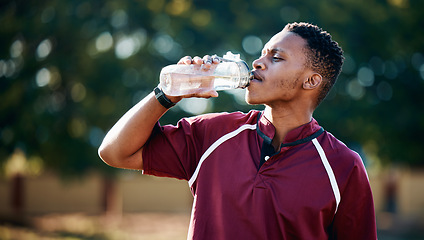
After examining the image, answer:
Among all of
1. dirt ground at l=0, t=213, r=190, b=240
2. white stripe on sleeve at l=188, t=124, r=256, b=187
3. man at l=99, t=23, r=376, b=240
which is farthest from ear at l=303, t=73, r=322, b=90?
dirt ground at l=0, t=213, r=190, b=240

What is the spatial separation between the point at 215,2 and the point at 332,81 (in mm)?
9882

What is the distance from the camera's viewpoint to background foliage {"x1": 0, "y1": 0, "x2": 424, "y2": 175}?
1097 centimetres

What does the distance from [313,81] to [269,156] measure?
0.47 meters

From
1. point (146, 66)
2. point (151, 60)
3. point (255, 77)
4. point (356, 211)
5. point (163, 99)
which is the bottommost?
point (356, 211)

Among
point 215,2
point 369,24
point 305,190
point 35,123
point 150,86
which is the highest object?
point 215,2

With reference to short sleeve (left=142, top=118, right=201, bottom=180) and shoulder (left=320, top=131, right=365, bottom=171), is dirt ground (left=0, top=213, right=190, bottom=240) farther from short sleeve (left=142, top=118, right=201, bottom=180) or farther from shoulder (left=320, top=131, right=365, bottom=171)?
shoulder (left=320, top=131, right=365, bottom=171)

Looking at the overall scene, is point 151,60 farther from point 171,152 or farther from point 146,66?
point 171,152

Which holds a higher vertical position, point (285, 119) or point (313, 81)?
point (313, 81)

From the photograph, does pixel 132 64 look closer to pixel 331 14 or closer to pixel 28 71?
pixel 28 71

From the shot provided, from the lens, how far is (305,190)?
210cm

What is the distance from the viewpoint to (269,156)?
87.4 inches

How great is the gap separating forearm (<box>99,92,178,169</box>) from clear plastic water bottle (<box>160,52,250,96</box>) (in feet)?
0.33

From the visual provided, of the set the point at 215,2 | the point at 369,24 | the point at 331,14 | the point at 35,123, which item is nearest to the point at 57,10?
the point at 35,123

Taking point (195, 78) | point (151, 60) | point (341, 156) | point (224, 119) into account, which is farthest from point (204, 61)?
point (151, 60)
